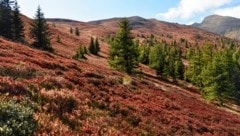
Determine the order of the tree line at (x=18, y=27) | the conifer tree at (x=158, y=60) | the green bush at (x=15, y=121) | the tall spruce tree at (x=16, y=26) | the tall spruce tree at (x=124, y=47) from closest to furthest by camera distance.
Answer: the green bush at (x=15, y=121) → the tall spruce tree at (x=124, y=47) → the tree line at (x=18, y=27) → the tall spruce tree at (x=16, y=26) → the conifer tree at (x=158, y=60)

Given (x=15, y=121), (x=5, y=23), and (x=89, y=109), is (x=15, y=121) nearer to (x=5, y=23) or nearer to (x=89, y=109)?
(x=89, y=109)

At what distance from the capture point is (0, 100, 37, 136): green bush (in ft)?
30.8

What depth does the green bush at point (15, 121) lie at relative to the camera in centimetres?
939

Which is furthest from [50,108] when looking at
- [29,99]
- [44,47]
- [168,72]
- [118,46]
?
[168,72]

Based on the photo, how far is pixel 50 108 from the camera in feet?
50.3

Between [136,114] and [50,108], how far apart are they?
6.05 meters

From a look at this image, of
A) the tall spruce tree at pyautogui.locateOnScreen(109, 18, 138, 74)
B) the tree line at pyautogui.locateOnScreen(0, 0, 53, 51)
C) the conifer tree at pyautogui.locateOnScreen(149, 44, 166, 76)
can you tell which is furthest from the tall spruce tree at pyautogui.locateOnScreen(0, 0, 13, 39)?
the conifer tree at pyautogui.locateOnScreen(149, 44, 166, 76)

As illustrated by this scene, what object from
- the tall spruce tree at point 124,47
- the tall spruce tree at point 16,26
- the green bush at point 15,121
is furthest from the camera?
the tall spruce tree at point 16,26

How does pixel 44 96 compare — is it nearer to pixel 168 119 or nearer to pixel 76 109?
pixel 76 109

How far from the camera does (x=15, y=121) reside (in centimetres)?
1012

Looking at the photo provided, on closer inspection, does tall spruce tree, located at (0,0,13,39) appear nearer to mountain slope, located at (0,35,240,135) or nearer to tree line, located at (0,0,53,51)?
tree line, located at (0,0,53,51)

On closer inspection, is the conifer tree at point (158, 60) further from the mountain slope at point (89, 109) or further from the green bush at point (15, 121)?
the green bush at point (15, 121)

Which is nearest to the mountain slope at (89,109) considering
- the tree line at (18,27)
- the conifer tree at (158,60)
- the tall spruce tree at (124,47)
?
the tall spruce tree at (124,47)

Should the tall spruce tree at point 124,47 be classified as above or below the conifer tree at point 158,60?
above
